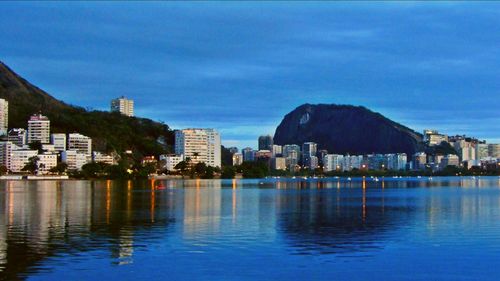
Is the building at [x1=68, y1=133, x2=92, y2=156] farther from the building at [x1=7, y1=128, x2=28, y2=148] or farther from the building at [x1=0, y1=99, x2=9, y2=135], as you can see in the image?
the building at [x1=0, y1=99, x2=9, y2=135]

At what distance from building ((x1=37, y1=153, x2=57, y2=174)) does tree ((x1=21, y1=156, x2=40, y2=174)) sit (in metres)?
1.27

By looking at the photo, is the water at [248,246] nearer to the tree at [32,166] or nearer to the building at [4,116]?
the tree at [32,166]

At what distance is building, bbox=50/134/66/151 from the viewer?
172875mm

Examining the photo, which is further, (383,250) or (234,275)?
(383,250)

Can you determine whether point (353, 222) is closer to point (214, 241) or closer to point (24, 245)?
point (214, 241)

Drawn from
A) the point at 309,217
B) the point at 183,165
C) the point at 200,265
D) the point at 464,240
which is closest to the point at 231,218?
the point at 309,217

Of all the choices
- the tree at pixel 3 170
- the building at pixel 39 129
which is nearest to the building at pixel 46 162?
the tree at pixel 3 170

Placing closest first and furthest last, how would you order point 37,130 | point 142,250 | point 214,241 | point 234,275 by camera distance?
point 234,275 < point 142,250 < point 214,241 < point 37,130

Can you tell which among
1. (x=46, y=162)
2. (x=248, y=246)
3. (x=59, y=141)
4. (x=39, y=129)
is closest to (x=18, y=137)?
(x=39, y=129)

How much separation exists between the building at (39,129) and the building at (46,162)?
66.9 ft

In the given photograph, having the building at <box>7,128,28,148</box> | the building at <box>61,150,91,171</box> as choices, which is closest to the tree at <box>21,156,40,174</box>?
the building at <box>61,150,91,171</box>

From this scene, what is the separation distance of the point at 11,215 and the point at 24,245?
13224 millimetres

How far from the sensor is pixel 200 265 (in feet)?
58.8

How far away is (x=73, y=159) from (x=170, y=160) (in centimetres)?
3333
